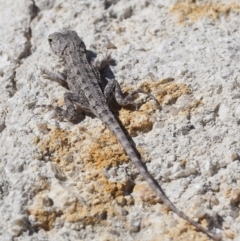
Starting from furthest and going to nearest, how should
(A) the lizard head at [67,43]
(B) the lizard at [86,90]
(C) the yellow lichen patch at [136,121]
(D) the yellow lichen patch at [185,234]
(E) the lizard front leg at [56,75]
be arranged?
(A) the lizard head at [67,43] < (E) the lizard front leg at [56,75] < (C) the yellow lichen patch at [136,121] < (B) the lizard at [86,90] < (D) the yellow lichen patch at [185,234]

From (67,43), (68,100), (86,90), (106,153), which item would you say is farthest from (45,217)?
(67,43)

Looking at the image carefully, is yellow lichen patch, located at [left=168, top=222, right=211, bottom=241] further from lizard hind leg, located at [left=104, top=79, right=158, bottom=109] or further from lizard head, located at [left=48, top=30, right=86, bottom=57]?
lizard head, located at [left=48, top=30, right=86, bottom=57]

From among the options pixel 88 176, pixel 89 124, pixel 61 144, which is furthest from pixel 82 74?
pixel 88 176

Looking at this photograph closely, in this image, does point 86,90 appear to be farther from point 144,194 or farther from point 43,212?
point 43,212

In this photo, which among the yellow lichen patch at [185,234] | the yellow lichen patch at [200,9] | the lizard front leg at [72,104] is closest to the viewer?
the yellow lichen patch at [185,234]

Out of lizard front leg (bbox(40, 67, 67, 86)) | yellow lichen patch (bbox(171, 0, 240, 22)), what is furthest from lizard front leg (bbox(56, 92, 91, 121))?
yellow lichen patch (bbox(171, 0, 240, 22))

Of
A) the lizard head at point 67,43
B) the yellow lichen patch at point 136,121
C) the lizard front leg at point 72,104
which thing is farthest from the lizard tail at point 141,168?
the lizard head at point 67,43

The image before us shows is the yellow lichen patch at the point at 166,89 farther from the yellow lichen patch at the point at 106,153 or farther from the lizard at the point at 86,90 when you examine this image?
the yellow lichen patch at the point at 106,153
